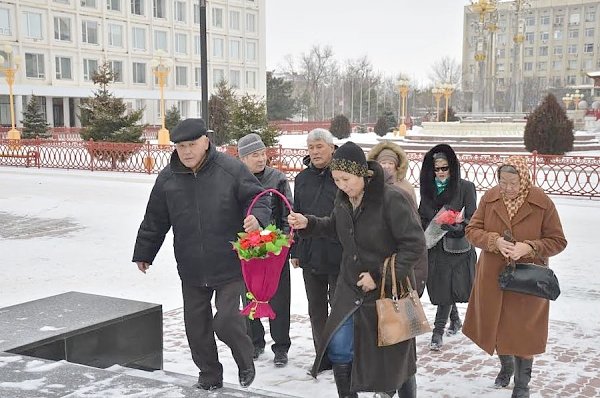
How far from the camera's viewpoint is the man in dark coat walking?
4281mm

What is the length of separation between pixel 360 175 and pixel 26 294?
4.66 m

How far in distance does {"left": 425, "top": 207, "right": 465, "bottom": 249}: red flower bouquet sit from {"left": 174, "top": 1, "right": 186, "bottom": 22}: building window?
5423 cm

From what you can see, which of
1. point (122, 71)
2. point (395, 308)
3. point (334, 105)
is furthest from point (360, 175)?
point (334, 105)

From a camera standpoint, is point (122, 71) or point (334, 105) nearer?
point (122, 71)

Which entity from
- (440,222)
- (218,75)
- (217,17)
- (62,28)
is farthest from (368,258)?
(217,17)

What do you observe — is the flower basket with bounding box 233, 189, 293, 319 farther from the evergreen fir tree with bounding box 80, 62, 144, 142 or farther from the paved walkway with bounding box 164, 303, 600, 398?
the evergreen fir tree with bounding box 80, 62, 144, 142

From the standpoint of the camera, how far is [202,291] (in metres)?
3.81

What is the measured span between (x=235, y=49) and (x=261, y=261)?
58.9m

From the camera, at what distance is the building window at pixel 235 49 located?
59.7 metres

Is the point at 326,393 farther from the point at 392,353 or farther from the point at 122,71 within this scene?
the point at 122,71

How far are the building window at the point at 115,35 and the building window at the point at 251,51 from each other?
13.5 metres

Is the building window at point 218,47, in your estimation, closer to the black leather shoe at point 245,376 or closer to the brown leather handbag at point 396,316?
the black leather shoe at point 245,376

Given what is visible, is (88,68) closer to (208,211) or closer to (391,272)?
(208,211)

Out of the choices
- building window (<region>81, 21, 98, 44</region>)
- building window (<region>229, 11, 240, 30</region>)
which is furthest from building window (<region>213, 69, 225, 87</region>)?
building window (<region>81, 21, 98, 44</region>)
